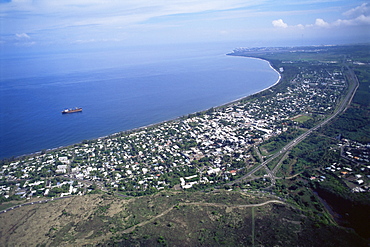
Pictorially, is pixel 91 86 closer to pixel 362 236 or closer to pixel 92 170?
pixel 92 170

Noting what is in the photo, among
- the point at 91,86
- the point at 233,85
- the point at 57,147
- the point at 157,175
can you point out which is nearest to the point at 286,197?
the point at 157,175

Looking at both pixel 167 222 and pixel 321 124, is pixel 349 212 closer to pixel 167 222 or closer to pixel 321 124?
pixel 167 222

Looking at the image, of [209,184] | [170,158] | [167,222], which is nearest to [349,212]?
[209,184]

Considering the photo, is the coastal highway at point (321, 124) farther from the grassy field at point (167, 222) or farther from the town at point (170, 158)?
the grassy field at point (167, 222)

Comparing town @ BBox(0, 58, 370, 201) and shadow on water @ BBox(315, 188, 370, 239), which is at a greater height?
shadow on water @ BBox(315, 188, 370, 239)

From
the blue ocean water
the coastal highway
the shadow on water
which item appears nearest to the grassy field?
the shadow on water

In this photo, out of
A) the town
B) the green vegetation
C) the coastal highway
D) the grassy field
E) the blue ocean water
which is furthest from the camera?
the blue ocean water

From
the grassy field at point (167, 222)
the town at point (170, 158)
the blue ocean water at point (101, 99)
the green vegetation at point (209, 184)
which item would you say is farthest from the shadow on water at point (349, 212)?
the blue ocean water at point (101, 99)

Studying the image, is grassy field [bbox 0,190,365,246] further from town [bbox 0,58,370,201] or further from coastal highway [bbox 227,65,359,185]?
coastal highway [bbox 227,65,359,185]
